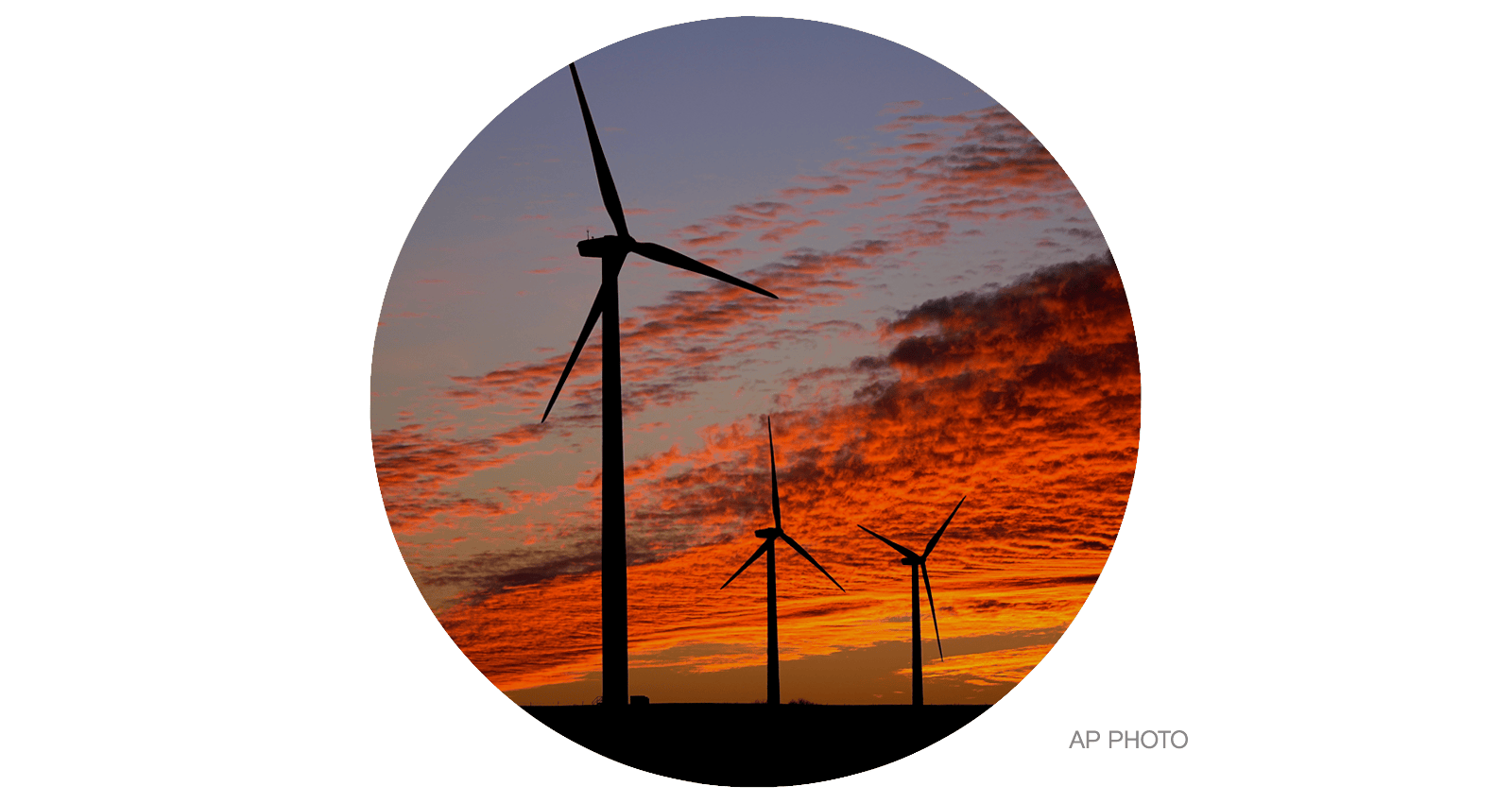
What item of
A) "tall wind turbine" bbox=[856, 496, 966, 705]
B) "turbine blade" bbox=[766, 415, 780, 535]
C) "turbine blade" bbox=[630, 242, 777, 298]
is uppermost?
"turbine blade" bbox=[630, 242, 777, 298]

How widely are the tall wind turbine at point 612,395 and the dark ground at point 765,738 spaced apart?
0.64m

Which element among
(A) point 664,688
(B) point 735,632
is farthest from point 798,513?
(A) point 664,688

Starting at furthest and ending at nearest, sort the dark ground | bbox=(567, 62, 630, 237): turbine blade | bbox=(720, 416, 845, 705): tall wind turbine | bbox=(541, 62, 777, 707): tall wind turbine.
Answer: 1. bbox=(567, 62, 630, 237): turbine blade
2. bbox=(720, 416, 845, 705): tall wind turbine
3. the dark ground
4. bbox=(541, 62, 777, 707): tall wind turbine

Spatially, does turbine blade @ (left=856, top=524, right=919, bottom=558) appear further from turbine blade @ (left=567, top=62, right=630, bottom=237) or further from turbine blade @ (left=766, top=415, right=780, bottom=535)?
turbine blade @ (left=567, top=62, right=630, bottom=237)

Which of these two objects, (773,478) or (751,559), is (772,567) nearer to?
(751,559)

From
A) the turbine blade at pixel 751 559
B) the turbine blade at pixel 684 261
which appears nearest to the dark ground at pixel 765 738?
the turbine blade at pixel 751 559

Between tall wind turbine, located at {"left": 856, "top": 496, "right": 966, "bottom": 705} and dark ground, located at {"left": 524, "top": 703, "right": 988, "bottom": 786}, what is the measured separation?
36cm

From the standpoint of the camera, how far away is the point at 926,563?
18562 millimetres

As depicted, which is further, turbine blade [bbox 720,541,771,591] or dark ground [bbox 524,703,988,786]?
turbine blade [bbox 720,541,771,591]

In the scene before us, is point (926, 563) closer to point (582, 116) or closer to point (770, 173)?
point (770, 173)

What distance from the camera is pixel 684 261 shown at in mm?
18344

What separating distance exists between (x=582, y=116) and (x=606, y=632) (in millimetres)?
7661

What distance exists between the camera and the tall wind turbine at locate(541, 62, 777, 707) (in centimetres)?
1778

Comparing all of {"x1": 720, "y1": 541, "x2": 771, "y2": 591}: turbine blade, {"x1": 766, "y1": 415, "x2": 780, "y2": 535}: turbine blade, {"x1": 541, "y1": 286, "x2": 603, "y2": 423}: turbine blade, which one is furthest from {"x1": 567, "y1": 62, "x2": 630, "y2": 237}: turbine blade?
{"x1": 720, "y1": 541, "x2": 771, "y2": 591}: turbine blade
